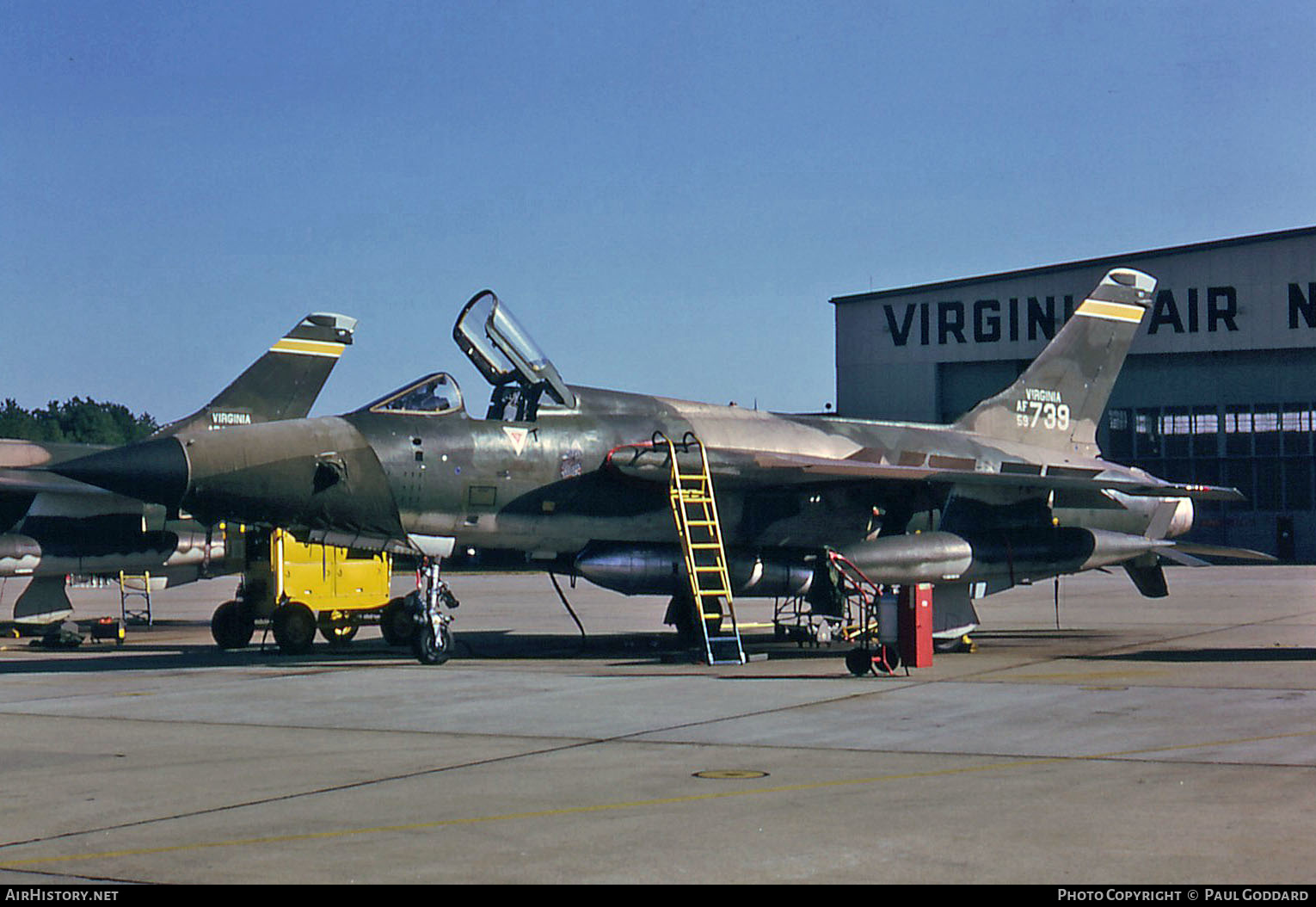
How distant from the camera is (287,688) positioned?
45.3 feet

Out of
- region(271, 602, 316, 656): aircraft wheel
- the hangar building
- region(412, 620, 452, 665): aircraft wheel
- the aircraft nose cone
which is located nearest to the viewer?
the aircraft nose cone

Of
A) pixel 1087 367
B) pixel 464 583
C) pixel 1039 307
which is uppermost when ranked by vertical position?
pixel 1039 307

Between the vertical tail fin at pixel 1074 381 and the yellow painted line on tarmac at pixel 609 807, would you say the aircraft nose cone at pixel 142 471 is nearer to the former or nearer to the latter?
the yellow painted line on tarmac at pixel 609 807

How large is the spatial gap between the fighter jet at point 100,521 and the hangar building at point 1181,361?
36903 millimetres

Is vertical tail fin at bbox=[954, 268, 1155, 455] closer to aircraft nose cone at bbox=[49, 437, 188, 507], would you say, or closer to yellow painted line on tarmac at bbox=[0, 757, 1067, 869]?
aircraft nose cone at bbox=[49, 437, 188, 507]

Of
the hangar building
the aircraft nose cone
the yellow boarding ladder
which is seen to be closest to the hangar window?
the hangar building

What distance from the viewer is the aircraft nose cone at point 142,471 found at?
1423 centimetres

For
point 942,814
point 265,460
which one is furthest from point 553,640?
point 942,814

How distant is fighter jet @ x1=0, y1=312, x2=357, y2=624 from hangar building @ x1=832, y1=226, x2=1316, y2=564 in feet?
121

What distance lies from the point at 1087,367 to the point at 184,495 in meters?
15.0

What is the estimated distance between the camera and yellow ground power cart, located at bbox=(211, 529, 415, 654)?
20.3 meters

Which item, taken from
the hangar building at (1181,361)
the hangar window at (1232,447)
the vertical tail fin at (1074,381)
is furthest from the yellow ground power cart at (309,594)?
the hangar window at (1232,447)

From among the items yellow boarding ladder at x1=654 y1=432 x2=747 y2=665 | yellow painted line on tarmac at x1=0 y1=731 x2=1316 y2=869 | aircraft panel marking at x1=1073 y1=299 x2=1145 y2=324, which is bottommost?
yellow painted line on tarmac at x1=0 y1=731 x2=1316 y2=869
